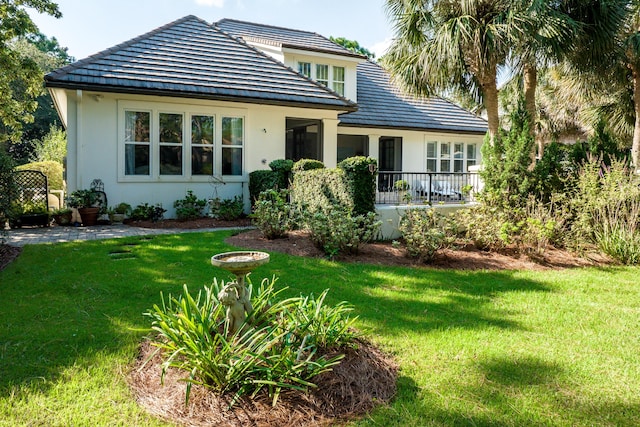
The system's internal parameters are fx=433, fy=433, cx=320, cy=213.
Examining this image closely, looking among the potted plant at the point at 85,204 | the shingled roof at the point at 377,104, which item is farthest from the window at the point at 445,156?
the potted plant at the point at 85,204

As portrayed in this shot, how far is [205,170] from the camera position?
12086 mm

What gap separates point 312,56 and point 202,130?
591 centimetres

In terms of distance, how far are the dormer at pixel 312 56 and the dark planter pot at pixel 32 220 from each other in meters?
9.08

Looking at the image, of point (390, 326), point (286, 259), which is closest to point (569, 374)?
point (390, 326)

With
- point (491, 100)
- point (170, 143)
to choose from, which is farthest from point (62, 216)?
point (491, 100)

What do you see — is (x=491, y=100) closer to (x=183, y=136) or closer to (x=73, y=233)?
(x=183, y=136)

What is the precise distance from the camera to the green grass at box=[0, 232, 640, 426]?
280 cm

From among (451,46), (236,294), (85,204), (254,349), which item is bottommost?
(254,349)

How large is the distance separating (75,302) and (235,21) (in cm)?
1654

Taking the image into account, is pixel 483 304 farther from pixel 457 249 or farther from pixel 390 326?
pixel 457 249

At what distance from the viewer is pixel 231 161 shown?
12.4m

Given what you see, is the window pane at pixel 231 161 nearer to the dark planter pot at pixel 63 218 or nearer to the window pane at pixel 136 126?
the window pane at pixel 136 126

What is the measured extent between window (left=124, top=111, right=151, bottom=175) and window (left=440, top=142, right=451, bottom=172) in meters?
12.1

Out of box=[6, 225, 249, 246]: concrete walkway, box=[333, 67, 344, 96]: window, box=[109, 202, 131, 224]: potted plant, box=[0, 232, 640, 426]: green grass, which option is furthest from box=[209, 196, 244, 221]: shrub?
box=[333, 67, 344, 96]: window
